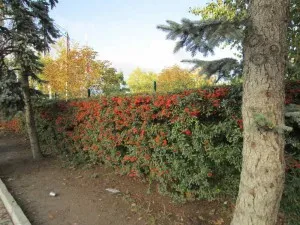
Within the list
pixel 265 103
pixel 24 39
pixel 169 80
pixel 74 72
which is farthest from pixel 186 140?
pixel 74 72

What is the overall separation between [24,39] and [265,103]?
704cm

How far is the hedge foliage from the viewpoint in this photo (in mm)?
4121

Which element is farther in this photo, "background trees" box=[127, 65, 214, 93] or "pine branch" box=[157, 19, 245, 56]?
"background trees" box=[127, 65, 214, 93]

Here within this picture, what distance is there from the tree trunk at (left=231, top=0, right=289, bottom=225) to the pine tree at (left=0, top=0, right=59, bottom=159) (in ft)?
22.0

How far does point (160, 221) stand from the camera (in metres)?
4.49

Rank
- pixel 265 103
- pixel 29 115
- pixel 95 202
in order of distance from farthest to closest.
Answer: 1. pixel 29 115
2. pixel 95 202
3. pixel 265 103

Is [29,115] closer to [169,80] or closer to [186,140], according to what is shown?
[186,140]

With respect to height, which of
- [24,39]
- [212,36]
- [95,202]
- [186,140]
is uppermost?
[24,39]

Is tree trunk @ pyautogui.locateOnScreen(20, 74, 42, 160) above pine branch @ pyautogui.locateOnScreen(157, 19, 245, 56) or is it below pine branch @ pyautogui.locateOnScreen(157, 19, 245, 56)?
below

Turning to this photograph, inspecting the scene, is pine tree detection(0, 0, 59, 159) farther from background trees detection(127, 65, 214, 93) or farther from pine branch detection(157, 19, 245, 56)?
pine branch detection(157, 19, 245, 56)

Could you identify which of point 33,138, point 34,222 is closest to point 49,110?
point 33,138

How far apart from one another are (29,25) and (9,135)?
9886mm

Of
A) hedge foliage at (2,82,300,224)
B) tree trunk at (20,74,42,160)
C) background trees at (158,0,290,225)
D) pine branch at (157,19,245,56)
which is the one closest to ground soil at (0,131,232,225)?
hedge foliage at (2,82,300,224)

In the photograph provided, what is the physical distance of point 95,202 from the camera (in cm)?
541
